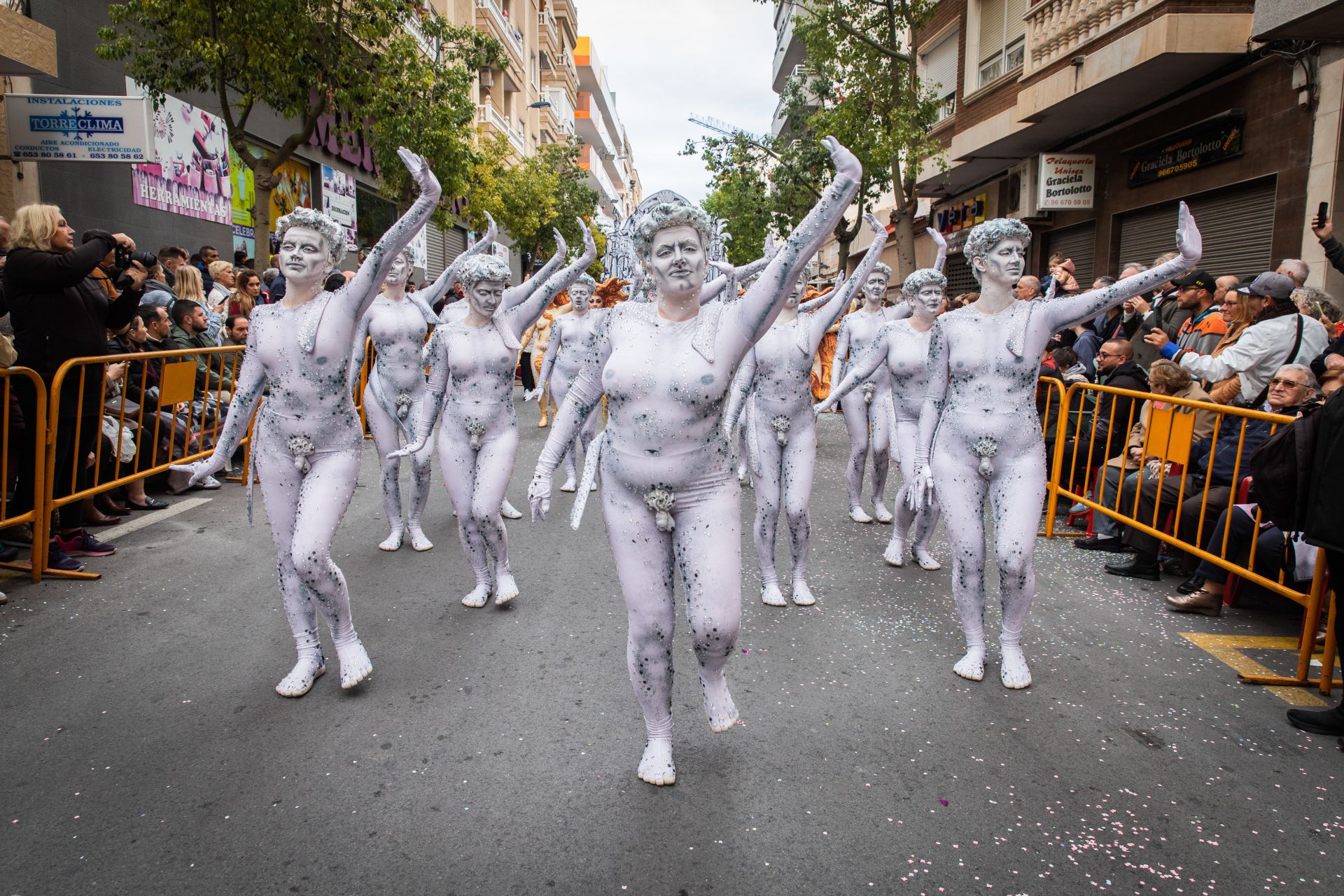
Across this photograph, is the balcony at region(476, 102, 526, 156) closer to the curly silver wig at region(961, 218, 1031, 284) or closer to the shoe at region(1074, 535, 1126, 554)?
the shoe at region(1074, 535, 1126, 554)

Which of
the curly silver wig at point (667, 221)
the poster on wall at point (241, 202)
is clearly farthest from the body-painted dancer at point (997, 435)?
the poster on wall at point (241, 202)

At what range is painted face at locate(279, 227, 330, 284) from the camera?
12.7 feet

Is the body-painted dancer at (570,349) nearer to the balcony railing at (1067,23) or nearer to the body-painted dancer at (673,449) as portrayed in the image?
the body-painted dancer at (673,449)

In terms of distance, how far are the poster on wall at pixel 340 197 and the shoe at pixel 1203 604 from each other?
18578 mm

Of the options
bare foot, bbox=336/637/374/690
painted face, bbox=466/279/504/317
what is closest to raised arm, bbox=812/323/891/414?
painted face, bbox=466/279/504/317

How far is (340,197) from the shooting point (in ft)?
69.9

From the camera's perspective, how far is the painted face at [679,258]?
3.00 meters

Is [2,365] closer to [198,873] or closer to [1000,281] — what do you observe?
[198,873]

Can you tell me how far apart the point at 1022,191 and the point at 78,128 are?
15.9m

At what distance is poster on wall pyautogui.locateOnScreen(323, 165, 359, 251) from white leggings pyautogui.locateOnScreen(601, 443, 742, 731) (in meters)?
18.7

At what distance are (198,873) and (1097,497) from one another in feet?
21.4

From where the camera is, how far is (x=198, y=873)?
273 centimetres

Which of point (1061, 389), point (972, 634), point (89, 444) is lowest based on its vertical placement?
point (972, 634)

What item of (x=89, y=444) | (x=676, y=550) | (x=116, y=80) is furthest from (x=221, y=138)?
(x=676, y=550)
